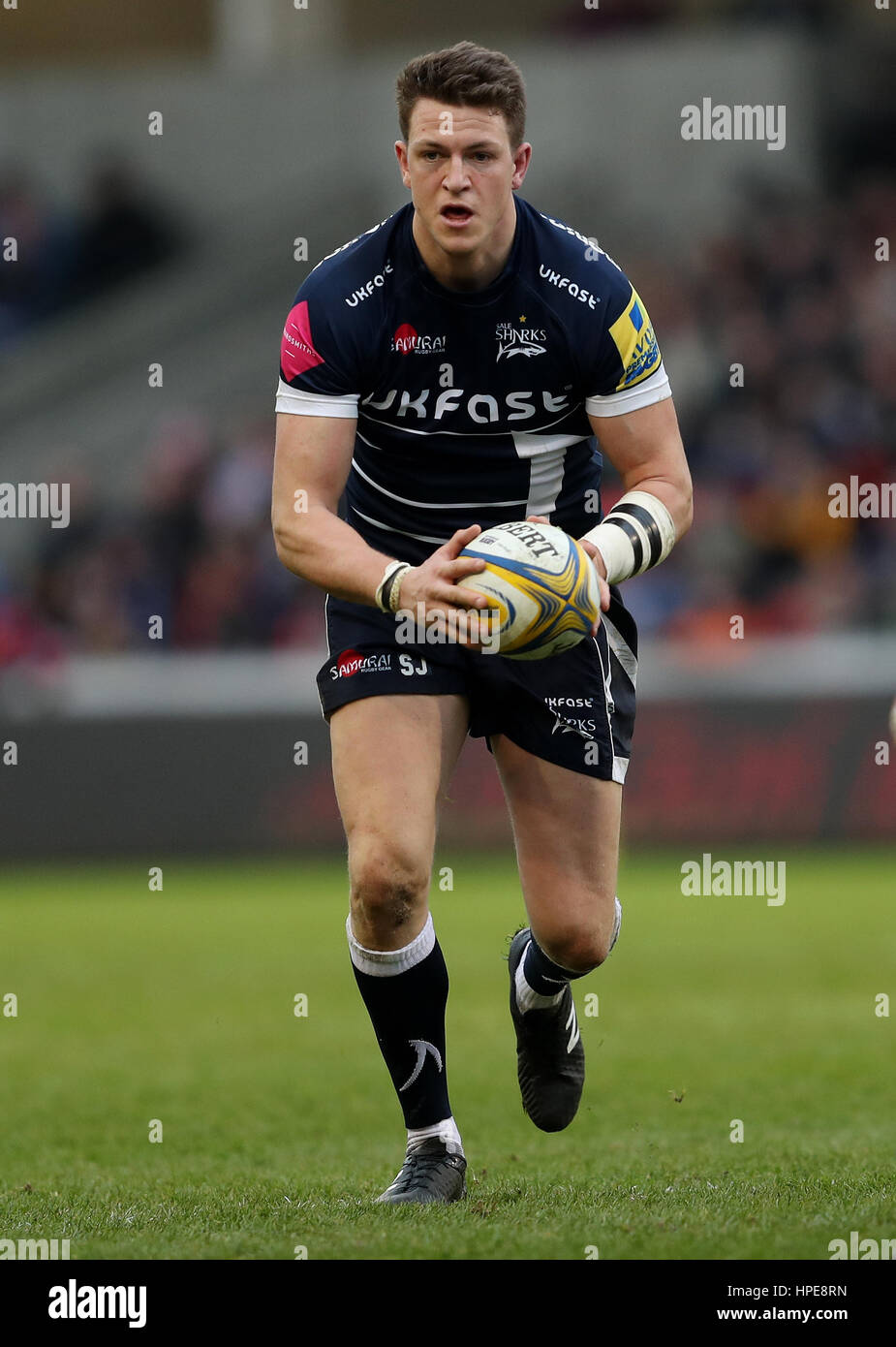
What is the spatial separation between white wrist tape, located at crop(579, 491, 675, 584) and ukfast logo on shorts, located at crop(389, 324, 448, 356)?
657 millimetres

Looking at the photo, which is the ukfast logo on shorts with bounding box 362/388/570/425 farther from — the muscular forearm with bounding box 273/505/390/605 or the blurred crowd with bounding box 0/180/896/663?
the blurred crowd with bounding box 0/180/896/663

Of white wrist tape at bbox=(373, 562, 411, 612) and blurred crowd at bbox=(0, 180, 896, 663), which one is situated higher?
blurred crowd at bbox=(0, 180, 896, 663)

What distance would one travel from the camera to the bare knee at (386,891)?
527cm

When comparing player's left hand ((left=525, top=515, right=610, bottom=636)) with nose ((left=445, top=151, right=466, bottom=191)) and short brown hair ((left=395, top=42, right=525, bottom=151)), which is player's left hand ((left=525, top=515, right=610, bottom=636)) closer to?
nose ((left=445, top=151, right=466, bottom=191))

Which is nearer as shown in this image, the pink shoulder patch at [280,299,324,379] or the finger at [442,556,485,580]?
the finger at [442,556,485,580]

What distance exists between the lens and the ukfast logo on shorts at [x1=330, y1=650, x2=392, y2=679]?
5.62m

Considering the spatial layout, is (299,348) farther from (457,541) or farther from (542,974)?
(542,974)

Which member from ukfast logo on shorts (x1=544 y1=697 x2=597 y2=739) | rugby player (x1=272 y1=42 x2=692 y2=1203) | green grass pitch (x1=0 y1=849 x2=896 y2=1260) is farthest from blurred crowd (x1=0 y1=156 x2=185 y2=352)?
ukfast logo on shorts (x1=544 y1=697 x2=597 y2=739)

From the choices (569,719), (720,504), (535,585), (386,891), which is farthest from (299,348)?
(720,504)

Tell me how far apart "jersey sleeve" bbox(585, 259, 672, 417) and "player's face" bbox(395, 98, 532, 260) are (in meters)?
0.42

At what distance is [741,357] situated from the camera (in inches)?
734

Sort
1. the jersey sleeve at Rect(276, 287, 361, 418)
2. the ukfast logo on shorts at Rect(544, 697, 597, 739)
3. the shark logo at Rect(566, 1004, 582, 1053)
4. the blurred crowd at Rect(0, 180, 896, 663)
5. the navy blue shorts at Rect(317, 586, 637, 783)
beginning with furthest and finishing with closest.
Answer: the blurred crowd at Rect(0, 180, 896, 663)
the shark logo at Rect(566, 1004, 582, 1053)
the ukfast logo on shorts at Rect(544, 697, 597, 739)
the navy blue shorts at Rect(317, 586, 637, 783)
the jersey sleeve at Rect(276, 287, 361, 418)

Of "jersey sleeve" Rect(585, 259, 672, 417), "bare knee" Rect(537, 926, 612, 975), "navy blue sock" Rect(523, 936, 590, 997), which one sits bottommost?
"navy blue sock" Rect(523, 936, 590, 997)

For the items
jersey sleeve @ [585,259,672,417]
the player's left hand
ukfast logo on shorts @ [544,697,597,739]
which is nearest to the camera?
the player's left hand
